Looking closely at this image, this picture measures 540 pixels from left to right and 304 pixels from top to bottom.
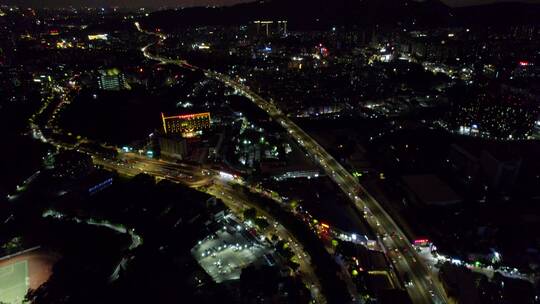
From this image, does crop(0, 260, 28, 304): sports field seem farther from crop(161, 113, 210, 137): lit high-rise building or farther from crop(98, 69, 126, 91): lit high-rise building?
crop(98, 69, 126, 91): lit high-rise building

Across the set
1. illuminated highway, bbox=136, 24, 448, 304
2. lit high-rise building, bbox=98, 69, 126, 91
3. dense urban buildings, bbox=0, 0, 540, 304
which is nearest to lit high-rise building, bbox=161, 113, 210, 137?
dense urban buildings, bbox=0, 0, 540, 304

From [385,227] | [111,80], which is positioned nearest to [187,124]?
[111,80]

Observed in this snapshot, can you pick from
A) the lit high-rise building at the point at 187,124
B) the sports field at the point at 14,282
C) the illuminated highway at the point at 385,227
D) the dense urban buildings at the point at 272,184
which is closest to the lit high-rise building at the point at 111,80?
the dense urban buildings at the point at 272,184

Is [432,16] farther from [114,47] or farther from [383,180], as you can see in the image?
[383,180]

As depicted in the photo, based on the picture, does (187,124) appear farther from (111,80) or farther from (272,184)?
(111,80)

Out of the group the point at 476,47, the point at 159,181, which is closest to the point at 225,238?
the point at 159,181

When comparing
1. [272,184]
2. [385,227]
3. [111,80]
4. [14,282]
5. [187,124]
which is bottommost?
[14,282]
